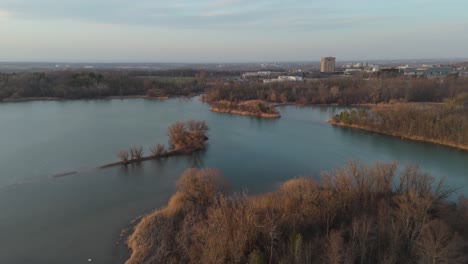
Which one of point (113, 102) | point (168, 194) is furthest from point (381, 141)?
point (113, 102)

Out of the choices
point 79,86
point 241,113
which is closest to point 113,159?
point 241,113

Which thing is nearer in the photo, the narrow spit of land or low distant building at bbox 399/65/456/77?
the narrow spit of land

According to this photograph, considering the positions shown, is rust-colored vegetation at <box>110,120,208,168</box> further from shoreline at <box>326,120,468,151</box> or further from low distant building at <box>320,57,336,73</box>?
low distant building at <box>320,57,336,73</box>

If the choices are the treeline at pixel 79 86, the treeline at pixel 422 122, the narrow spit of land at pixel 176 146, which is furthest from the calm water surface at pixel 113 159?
the treeline at pixel 79 86

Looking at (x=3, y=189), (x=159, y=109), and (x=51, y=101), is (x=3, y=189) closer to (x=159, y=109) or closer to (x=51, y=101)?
(x=159, y=109)

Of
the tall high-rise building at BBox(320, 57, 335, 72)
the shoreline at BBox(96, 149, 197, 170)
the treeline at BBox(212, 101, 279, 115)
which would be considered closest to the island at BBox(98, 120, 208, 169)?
the shoreline at BBox(96, 149, 197, 170)

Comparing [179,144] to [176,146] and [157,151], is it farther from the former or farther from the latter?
[157,151]

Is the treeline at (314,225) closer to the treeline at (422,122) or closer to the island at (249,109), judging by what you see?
the treeline at (422,122)
